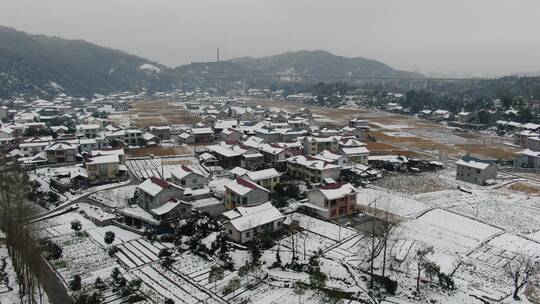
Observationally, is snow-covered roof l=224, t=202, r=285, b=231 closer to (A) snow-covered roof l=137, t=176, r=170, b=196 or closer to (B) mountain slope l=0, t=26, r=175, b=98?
(A) snow-covered roof l=137, t=176, r=170, b=196

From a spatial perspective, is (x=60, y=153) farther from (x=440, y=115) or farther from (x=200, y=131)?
(x=440, y=115)

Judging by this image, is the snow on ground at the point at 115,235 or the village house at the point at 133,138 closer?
the snow on ground at the point at 115,235

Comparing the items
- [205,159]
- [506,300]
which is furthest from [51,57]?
[506,300]

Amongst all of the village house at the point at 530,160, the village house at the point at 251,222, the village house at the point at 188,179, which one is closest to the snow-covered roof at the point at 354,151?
the village house at the point at 188,179

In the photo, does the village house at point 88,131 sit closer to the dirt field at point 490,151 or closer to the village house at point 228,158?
the village house at point 228,158

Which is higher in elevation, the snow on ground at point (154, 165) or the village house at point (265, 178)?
the village house at point (265, 178)

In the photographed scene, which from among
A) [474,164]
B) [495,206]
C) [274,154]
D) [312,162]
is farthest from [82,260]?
[474,164]
